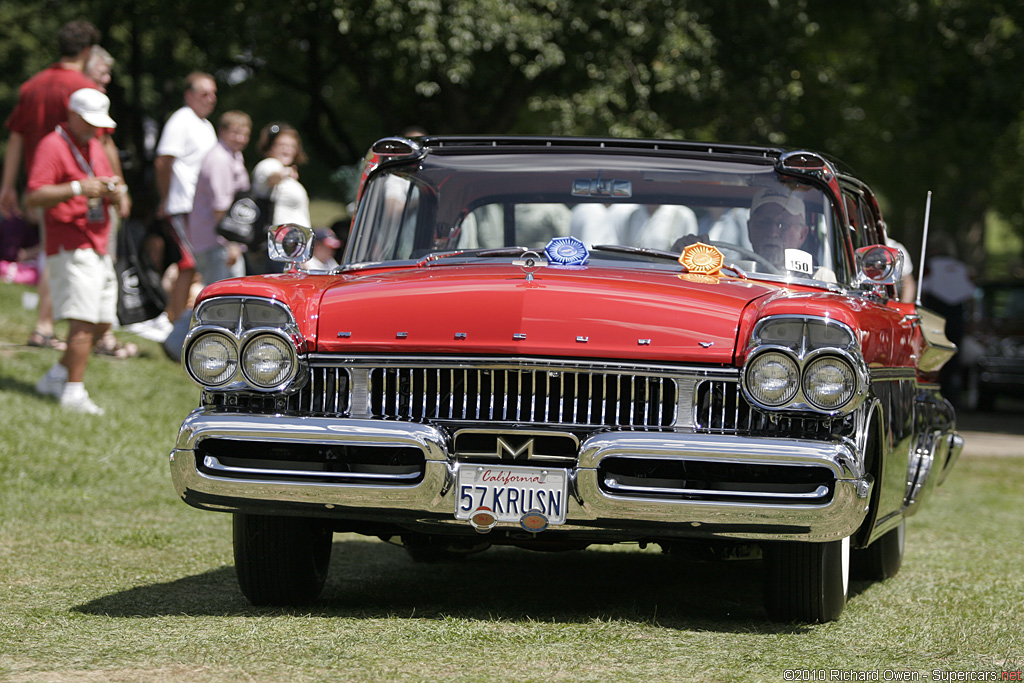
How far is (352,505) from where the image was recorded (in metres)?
4.56

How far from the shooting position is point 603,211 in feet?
18.8

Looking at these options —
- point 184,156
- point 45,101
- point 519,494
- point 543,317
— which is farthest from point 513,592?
point 184,156

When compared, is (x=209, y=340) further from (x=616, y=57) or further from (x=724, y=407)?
(x=616, y=57)

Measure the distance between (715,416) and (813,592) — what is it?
770mm

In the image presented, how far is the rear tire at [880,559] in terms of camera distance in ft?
20.4

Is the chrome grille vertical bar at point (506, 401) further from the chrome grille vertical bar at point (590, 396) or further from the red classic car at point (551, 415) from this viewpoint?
the chrome grille vertical bar at point (590, 396)

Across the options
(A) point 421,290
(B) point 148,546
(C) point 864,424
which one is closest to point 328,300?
(A) point 421,290

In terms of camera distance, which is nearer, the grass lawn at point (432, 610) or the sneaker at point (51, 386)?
the grass lawn at point (432, 610)

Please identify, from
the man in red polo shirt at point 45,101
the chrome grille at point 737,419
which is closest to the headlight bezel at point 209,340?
the chrome grille at point 737,419

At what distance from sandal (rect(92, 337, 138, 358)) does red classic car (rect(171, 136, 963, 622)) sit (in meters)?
7.16

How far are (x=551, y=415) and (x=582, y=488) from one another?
27cm

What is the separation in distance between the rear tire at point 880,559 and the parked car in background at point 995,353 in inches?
535

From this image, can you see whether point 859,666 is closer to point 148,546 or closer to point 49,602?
point 49,602

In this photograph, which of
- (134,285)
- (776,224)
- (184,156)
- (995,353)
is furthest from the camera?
(995,353)
